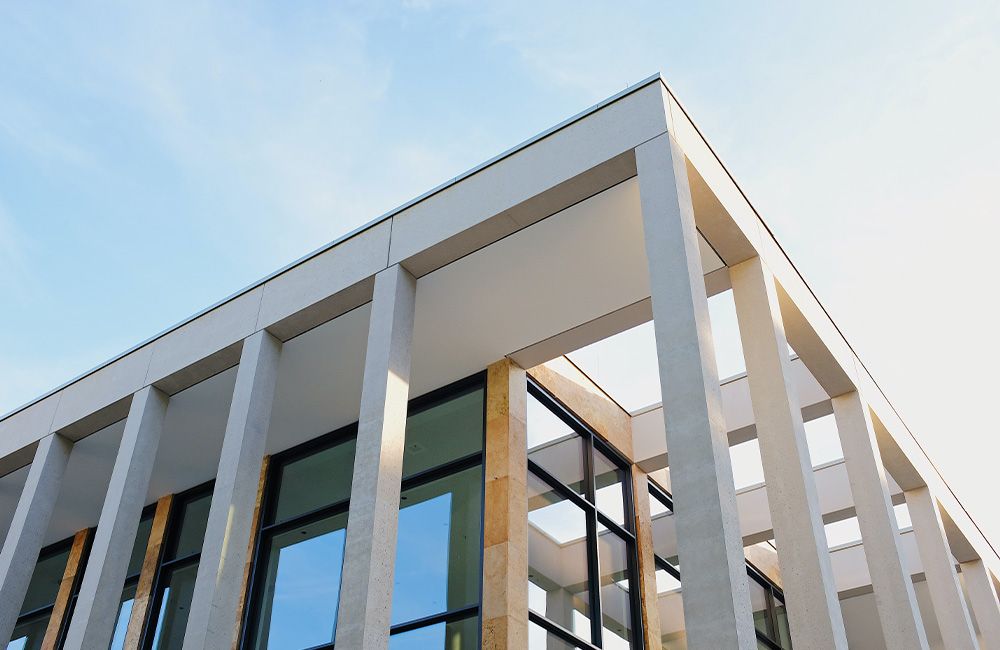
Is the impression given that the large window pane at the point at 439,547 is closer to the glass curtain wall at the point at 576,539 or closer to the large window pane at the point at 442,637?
the large window pane at the point at 442,637

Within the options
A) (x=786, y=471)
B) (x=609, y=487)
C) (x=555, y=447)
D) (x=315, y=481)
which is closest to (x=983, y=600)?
(x=609, y=487)

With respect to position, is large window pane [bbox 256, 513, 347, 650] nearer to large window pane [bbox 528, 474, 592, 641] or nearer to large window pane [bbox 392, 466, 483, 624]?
large window pane [bbox 392, 466, 483, 624]

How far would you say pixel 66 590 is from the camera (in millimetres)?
15391

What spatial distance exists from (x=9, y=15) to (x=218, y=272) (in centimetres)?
523

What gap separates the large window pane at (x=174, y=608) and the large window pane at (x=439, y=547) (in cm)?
405

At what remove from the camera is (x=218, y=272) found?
1650 centimetres

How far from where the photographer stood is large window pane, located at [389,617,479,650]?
1041 centimetres

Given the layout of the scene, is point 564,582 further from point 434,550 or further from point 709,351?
point 709,351

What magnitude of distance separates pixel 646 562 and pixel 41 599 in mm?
10617

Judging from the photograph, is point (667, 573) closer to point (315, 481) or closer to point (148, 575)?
point (315, 481)

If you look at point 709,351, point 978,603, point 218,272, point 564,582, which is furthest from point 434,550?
point 978,603

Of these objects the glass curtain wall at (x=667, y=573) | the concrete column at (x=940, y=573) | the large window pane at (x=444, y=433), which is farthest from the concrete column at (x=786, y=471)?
the glass curtain wall at (x=667, y=573)

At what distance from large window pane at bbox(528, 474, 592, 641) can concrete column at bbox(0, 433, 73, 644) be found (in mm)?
6510

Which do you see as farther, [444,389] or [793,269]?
[444,389]
